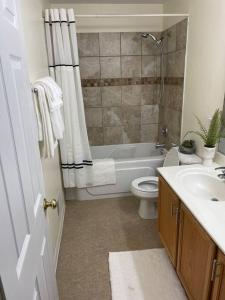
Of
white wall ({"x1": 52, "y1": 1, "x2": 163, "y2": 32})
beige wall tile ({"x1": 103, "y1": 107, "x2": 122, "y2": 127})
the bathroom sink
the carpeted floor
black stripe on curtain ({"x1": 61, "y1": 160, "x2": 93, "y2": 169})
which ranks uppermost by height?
white wall ({"x1": 52, "y1": 1, "x2": 163, "y2": 32})

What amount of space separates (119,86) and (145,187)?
4.98 ft

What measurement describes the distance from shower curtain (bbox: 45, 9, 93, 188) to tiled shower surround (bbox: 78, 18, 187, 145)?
76 centimetres

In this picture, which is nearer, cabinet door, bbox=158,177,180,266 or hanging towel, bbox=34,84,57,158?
hanging towel, bbox=34,84,57,158

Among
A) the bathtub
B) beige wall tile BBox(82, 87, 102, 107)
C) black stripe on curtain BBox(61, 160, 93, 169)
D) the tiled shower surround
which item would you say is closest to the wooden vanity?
the bathtub

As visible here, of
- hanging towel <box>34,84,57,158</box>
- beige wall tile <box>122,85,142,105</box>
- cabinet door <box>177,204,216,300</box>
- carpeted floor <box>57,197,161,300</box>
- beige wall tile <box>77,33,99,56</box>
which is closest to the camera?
cabinet door <box>177,204,216,300</box>

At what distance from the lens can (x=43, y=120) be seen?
1.49 meters

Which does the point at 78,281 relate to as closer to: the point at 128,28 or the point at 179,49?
the point at 179,49

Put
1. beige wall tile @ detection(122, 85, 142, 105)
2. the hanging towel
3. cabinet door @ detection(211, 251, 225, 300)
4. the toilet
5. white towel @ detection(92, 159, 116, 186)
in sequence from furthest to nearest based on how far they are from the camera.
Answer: beige wall tile @ detection(122, 85, 142, 105), white towel @ detection(92, 159, 116, 186), the toilet, the hanging towel, cabinet door @ detection(211, 251, 225, 300)

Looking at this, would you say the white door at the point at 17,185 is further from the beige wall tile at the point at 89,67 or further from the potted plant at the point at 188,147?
the beige wall tile at the point at 89,67

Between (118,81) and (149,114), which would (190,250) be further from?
(118,81)

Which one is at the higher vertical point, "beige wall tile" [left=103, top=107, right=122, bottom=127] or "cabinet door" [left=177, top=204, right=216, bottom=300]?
"beige wall tile" [left=103, top=107, right=122, bottom=127]

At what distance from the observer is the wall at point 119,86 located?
3.10 meters

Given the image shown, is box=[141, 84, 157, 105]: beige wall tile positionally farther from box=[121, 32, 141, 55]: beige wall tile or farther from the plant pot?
the plant pot

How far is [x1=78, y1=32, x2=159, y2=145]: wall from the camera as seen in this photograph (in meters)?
3.10
